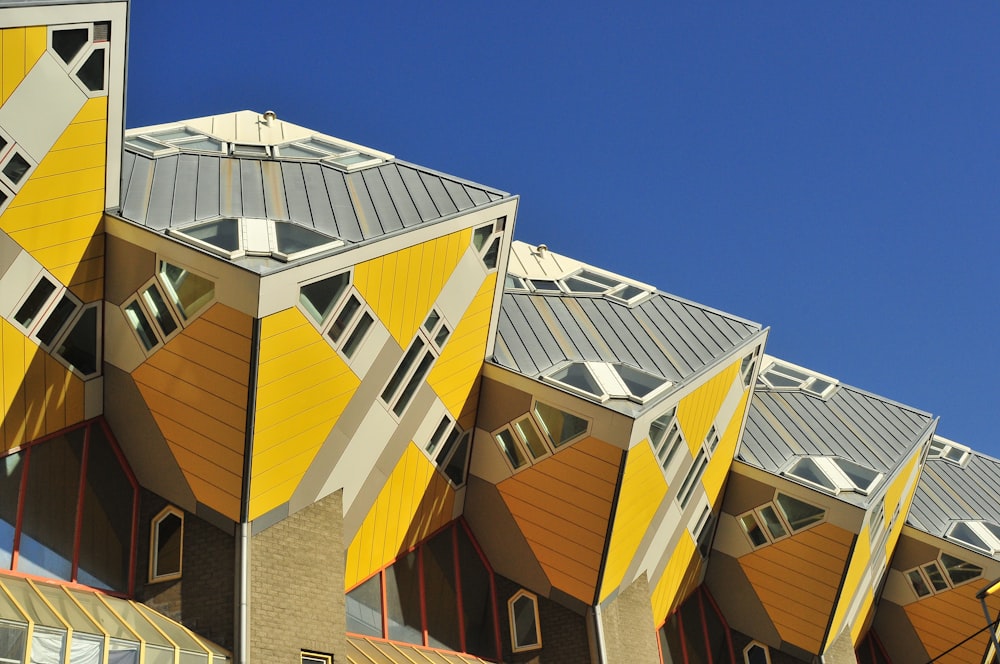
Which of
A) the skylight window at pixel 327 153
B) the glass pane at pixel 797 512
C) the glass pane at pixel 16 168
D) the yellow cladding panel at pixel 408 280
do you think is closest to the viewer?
the glass pane at pixel 16 168

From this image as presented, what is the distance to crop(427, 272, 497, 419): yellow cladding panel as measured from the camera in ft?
72.0

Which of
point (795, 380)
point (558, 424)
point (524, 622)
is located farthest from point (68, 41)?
point (795, 380)

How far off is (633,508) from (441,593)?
17.3ft

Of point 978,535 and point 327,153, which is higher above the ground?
point 327,153

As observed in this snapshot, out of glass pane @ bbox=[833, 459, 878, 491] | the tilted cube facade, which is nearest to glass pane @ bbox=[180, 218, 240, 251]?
the tilted cube facade

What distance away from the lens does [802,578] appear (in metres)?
26.1

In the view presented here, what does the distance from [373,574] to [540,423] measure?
5264mm

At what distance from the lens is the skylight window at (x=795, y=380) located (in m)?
31.2

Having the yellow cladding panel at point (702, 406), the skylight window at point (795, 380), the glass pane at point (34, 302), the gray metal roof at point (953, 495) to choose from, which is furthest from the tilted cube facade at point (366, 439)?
the skylight window at point (795, 380)

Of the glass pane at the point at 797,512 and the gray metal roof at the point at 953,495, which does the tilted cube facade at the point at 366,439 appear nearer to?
the glass pane at the point at 797,512

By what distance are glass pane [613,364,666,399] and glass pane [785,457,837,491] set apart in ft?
19.4

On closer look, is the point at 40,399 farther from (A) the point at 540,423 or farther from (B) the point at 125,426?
(A) the point at 540,423

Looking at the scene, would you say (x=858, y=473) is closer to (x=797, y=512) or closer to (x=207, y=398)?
(x=797, y=512)

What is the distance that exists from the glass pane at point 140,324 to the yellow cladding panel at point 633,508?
1025 cm
